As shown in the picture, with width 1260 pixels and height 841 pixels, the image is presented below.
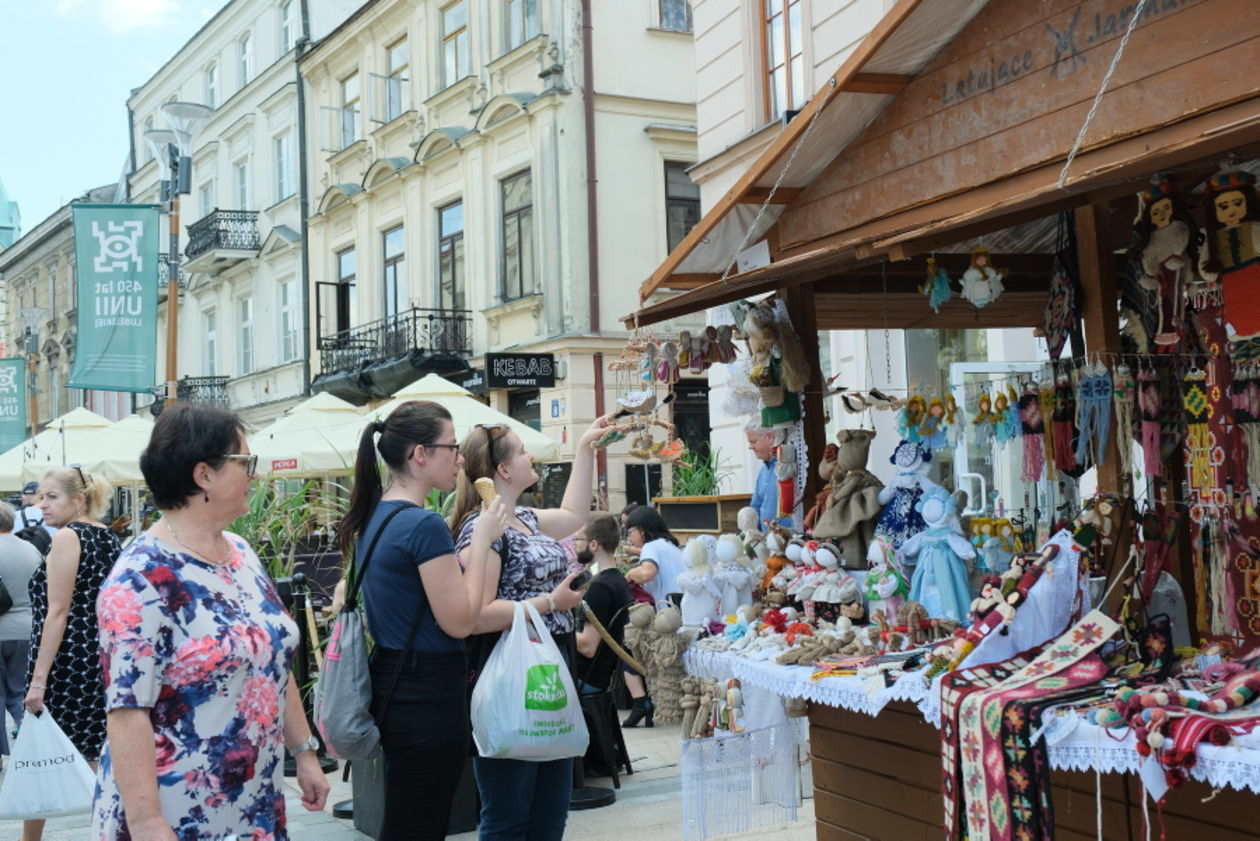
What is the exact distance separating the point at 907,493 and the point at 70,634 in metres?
3.50

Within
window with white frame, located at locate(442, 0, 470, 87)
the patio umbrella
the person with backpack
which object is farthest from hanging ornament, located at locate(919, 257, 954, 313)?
window with white frame, located at locate(442, 0, 470, 87)

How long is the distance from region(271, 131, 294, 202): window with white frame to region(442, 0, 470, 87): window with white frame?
6.15m

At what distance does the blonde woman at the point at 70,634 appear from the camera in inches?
206

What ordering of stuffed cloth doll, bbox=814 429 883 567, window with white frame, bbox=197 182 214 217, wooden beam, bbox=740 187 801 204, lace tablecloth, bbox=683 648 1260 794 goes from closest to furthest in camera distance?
lace tablecloth, bbox=683 648 1260 794 → wooden beam, bbox=740 187 801 204 → stuffed cloth doll, bbox=814 429 883 567 → window with white frame, bbox=197 182 214 217

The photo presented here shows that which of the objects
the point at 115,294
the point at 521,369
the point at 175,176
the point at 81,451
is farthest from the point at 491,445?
the point at 521,369

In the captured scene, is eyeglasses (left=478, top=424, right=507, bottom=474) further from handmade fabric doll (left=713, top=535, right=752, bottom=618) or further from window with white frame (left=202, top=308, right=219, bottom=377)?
window with white frame (left=202, top=308, right=219, bottom=377)

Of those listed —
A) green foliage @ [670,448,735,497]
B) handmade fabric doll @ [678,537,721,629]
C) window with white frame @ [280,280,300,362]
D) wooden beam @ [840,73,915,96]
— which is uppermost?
window with white frame @ [280,280,300,362]

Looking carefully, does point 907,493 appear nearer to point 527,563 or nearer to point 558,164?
point 527,563

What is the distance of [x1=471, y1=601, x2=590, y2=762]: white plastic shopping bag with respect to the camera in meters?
3.91

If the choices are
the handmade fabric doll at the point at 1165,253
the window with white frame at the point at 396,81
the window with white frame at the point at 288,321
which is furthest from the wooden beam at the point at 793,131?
the window with white frame at the point at 288,321

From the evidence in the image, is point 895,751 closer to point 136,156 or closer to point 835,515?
point 835,515

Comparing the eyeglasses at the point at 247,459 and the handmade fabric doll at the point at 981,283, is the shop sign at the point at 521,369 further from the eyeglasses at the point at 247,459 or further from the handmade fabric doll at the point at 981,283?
the eyeglasses at the point at 247,459

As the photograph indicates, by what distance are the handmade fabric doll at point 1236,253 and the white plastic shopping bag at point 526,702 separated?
230cm

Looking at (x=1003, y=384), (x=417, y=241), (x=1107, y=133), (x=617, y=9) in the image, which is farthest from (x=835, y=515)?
(x=417, y=241)
